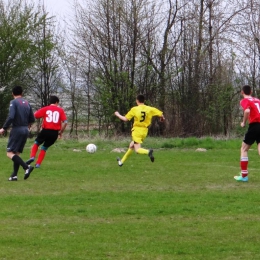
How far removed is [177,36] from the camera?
33.5 meters

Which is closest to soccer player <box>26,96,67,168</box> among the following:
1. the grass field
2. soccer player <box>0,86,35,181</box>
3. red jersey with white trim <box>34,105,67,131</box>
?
red jersey with white trim <box>34,105,67,131</box>

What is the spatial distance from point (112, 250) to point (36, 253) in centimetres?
80

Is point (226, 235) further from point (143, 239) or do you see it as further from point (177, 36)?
point (177, 36)

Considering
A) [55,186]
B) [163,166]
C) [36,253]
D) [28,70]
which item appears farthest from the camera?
[28,70]

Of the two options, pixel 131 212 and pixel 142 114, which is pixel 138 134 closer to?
pixel 142 114

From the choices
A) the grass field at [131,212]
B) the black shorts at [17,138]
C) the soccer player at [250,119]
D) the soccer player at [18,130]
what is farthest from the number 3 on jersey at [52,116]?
the soccer player at [250,119]

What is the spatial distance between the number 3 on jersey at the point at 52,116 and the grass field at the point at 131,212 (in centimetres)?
121

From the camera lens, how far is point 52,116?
14.7 meters

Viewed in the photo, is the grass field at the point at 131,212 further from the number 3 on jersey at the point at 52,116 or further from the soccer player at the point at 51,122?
the number 3 on jersey at the point at 52,116

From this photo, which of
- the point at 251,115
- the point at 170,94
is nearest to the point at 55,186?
the point at 251,115

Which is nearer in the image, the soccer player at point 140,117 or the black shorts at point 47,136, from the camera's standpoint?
the black shorts at point 47,136

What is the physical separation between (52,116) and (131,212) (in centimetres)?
607

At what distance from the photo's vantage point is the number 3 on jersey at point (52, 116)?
1465 cm

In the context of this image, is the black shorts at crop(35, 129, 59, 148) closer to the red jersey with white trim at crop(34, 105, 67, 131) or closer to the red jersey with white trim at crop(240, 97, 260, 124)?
the red jersey with white trim at crop(34, 105, 67, 131)
